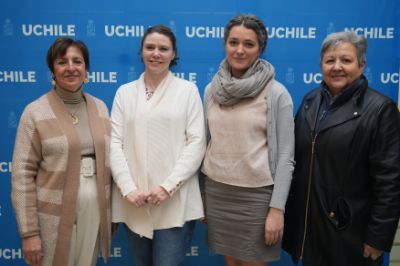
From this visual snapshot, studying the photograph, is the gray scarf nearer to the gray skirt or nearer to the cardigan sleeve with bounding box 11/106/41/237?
the gray skirt

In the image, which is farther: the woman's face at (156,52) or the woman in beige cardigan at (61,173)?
the woman's face at (156,52)

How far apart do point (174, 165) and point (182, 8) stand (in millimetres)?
1163

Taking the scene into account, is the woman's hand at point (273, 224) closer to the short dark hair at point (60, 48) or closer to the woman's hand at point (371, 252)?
the woman's hand at point (371, 252)

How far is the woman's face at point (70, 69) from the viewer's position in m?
1.80

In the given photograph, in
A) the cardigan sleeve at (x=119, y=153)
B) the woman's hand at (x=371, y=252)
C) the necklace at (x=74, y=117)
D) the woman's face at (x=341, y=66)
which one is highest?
the woman's face at (x=341, y=66)

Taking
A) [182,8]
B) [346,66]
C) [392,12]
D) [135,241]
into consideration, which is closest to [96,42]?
[182,8]

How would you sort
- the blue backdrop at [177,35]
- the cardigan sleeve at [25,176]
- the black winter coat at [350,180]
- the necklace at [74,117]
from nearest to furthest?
1. the black winter coat at [350,180]
2. the cardigan sleeve at [25,176]
3. the necklace at [74,117]
4. the blue backdrop at [177,35]

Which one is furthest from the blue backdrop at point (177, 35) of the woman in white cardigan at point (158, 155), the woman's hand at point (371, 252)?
the woman's hand at point (371, 252)

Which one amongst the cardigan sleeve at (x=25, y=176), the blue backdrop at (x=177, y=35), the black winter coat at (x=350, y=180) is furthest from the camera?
the blue backdrop at (x=177, y=35)

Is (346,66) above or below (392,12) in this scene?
below

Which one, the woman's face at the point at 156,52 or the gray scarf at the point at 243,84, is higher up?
the woman's face at the point at 156,52

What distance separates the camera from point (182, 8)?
242 centimetres

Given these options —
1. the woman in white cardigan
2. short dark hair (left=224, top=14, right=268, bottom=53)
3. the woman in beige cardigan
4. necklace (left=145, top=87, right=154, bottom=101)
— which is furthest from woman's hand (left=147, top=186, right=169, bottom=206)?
short dark hair (left=224, top=14, right=268, bottom=53)

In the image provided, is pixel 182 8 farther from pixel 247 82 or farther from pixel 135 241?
pixel 135 241
